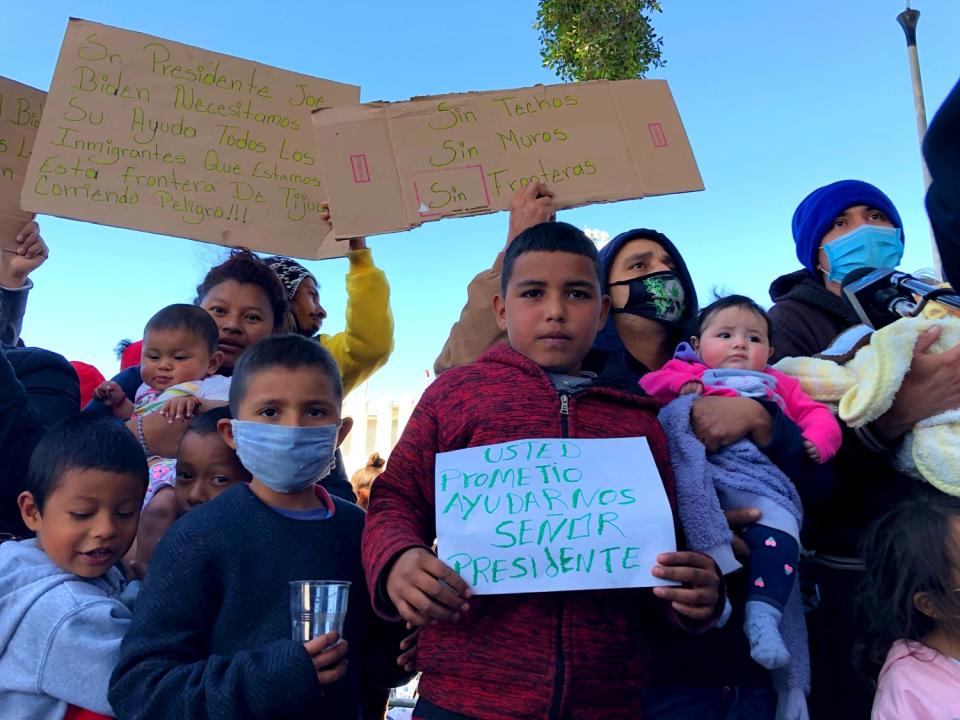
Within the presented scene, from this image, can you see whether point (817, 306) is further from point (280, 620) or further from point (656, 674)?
A: point (280, 620)

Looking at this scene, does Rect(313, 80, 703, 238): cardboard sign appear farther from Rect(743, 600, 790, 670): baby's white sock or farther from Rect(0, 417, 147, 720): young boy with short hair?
Rect(743, 600, 790, 670): baby's white sock

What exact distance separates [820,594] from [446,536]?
1584 millimetres

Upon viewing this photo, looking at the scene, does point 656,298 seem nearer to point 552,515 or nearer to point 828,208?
point 828,208

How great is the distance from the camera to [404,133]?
3057 mm

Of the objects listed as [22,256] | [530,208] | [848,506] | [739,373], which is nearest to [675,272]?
[739,373]

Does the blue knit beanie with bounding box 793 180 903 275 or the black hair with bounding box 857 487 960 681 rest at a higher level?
the blue knit beanie with bounding box 793 180 903 275

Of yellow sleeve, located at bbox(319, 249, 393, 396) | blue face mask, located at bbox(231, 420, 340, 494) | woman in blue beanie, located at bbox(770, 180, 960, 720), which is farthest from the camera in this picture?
yellow sleeve, located at bbox(319, 249, 393, 396)

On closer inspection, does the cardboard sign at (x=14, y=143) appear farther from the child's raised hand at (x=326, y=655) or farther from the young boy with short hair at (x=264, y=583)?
the child's raised hand at (x=326, y=655)

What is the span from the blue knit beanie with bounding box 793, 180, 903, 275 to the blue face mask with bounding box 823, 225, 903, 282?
11 cm

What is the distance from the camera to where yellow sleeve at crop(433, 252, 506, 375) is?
2771 millimetres

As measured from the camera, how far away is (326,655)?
1779 millimetres

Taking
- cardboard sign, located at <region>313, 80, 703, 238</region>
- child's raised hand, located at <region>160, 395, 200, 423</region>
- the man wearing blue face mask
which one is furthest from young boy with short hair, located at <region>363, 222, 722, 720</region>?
the man wearing blue face mask

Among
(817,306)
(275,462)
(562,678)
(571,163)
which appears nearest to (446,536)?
(562,678)

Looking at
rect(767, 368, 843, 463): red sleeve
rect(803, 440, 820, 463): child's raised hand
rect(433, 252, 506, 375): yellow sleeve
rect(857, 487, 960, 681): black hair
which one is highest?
rect(433, 252, 506, 375): yellow sleeve
